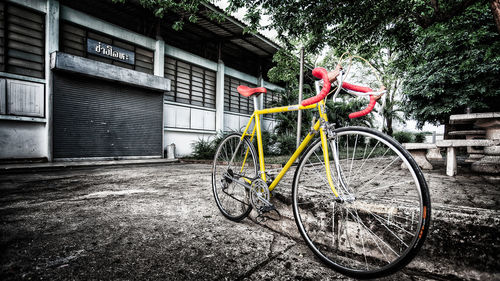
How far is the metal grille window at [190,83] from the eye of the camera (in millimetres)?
8977

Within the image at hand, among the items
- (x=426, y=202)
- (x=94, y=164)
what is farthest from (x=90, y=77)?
(x=426, y=202)

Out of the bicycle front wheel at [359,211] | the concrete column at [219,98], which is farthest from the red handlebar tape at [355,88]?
the concrete column at [219,98]

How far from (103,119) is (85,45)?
7.55 ft

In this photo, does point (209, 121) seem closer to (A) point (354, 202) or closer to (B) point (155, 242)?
(B) point (155, 242)

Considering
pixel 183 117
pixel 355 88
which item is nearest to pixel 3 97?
pixel 183 117

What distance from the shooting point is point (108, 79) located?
22.2ft

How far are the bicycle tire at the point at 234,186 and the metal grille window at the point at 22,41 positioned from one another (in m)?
6.57

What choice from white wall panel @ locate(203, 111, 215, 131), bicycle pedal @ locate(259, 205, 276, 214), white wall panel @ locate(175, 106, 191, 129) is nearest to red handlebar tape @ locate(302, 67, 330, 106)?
bicycle pedal @ locate(259, 205, 276, 214)

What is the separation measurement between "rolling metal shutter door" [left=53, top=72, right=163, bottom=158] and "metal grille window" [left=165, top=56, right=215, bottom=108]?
3.44 ft

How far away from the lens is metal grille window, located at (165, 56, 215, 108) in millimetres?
8977

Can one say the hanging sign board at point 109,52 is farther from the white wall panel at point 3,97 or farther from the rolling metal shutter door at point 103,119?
the white wall panel at point 3,97

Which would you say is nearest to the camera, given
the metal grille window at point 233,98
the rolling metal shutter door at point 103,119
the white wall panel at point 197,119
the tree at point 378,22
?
the tree at point 378,22

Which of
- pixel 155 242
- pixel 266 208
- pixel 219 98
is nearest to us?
pixel 155 242

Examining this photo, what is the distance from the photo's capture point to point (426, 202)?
1.05m
